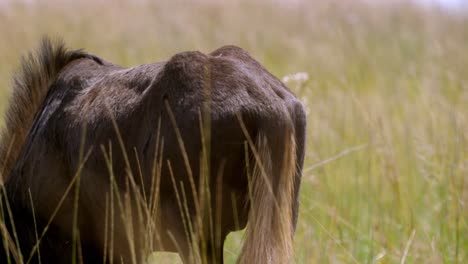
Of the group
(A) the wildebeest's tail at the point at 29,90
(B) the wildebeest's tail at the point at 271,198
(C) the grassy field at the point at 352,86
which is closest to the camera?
(B) the wildebeest's tail at the point at 271,198

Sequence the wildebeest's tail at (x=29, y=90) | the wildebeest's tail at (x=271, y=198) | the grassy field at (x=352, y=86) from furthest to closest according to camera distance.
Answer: the grassy field at (x=352, y=86) < the wildebeest's tail at (x=29, y=90) < the wildebeest's tail at (x=271, y=198)

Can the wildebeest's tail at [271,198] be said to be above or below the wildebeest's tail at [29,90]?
below

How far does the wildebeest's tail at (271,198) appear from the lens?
2676mm

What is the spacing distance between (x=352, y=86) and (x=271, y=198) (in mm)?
4950

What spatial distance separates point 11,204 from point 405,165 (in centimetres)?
304

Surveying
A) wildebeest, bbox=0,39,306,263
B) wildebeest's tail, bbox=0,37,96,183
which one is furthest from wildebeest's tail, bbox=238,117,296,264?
wildebeest's tail, bbox=0,37,96,183

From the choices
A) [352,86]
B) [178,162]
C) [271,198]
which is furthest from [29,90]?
[352,86]

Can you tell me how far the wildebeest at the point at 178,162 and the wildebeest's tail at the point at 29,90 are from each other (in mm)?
380

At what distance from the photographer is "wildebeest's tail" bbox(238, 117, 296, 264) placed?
2.68m

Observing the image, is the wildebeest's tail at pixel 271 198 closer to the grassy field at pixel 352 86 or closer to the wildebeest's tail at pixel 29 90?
the grassy field at pixel 352 86

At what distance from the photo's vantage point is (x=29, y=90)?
3.77 metres

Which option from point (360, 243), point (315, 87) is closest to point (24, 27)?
point (315, 87)

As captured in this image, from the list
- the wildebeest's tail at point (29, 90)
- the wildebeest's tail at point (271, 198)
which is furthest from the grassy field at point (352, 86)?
the wildebeest's tail at point (29, 90)

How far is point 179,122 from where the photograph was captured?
2738mm
